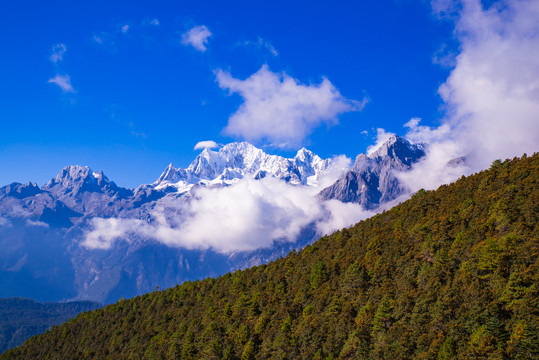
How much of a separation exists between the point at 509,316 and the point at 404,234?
154 ft

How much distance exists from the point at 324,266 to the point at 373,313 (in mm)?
36143

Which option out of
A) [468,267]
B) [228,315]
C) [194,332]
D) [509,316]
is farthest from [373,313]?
[194,332]

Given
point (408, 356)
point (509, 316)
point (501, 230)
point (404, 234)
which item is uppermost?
point (404, 234)

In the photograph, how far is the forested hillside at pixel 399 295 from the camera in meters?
58.0

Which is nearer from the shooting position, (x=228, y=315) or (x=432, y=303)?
(x=432, y=303)

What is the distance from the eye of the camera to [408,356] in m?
61.3

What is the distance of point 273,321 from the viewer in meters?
101

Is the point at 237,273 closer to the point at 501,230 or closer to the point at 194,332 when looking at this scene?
the point at 194,332

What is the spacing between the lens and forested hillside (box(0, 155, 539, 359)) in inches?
2282


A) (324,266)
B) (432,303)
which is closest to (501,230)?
(432,303)

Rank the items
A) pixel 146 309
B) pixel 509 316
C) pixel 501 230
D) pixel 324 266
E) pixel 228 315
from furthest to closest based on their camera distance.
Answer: pixel 146 309, pixel 228 315, pixel 324 266, pixel 501 230, pixel 509 316

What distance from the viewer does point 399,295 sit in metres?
77.2

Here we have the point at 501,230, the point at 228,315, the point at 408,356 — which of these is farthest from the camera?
the point at 228,315

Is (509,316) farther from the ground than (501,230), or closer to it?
closer to it
